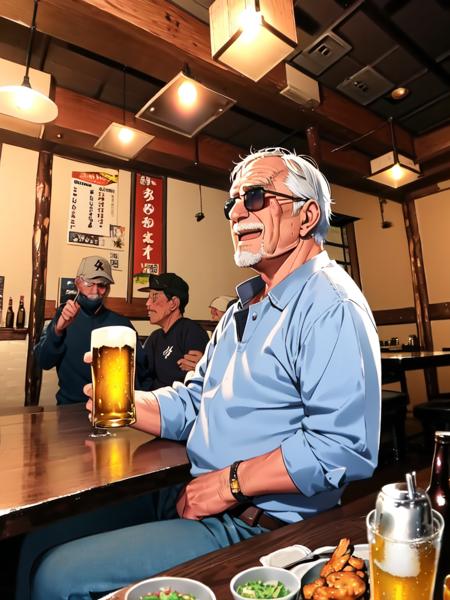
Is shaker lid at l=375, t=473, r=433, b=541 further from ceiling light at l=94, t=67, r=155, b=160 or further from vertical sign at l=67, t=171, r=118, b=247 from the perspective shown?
vertical sign at l=67, t=171, r=118, b=247

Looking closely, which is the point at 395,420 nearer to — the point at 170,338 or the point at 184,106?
the point at 170,338

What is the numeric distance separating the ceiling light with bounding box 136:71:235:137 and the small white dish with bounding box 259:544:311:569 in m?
3.59

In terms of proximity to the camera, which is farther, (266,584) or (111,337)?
(111,337)

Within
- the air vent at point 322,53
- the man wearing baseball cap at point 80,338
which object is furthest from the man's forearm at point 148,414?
the air vent at point 322,53

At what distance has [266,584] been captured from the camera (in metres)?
0.68

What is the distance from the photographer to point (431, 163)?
668 cm

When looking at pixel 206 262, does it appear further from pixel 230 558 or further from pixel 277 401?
pixel 230 558

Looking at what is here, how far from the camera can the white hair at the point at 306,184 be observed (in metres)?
1.55

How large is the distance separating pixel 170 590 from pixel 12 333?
15.3 feet

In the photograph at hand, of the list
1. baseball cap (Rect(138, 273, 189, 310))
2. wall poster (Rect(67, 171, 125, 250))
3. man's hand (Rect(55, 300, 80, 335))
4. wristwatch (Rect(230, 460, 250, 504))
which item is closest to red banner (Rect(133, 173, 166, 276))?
wall poster (Rect(67, 171, 125, 250))

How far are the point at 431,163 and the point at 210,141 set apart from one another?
3671 millimetres

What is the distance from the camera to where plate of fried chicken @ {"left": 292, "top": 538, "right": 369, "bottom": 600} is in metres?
0.62

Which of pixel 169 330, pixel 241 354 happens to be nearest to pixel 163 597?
pixel 241 354

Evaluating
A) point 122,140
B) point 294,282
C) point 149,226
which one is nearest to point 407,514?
point 294,282
